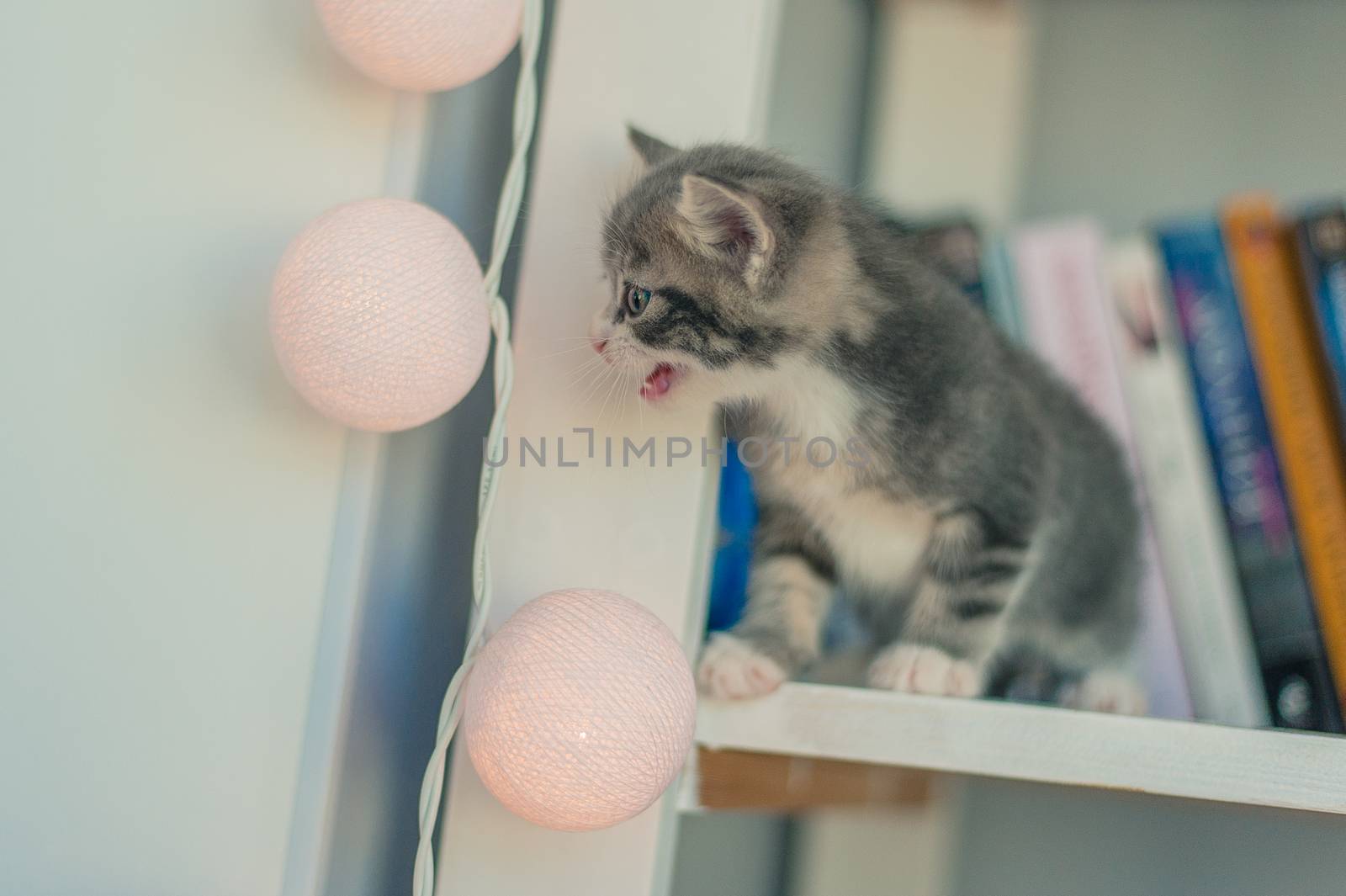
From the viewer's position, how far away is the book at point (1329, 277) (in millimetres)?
749

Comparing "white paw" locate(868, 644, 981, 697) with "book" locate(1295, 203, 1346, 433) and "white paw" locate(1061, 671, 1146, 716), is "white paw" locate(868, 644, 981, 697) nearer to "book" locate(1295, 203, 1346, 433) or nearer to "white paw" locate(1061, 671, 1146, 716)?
"white paw" locate(1061, 671, 1146, 716)

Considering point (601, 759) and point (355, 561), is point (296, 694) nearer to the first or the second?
point (355, 561)

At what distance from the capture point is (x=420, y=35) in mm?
532

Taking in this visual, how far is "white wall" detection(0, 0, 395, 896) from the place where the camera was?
1.61 ft

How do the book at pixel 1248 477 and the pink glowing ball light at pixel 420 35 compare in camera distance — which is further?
the book at pixel 1248 477

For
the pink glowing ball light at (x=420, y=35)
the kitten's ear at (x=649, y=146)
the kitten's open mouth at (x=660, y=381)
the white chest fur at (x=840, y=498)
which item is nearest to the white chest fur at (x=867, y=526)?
the white chest fur at (x=840, y=498)

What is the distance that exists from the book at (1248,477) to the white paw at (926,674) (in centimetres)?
25

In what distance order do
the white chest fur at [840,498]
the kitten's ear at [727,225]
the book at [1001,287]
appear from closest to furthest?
the kitten's ear at [727,225] → the white chest fur at [840,498] → the book at [1001,287]

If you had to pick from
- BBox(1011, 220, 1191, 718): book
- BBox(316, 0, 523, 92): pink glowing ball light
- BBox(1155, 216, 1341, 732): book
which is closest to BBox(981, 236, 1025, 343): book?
BBox(1011, 220, 1191, 718): book

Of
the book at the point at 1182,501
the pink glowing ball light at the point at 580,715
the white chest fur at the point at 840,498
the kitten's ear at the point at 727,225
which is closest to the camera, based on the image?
the pink glowing ball light at the point at 580,715

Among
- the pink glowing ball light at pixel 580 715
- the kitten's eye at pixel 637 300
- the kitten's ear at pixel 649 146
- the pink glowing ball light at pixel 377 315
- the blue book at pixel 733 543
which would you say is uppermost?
the kitten's ear at pixel 649 146

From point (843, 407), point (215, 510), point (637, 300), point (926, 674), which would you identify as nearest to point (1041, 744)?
point (926, 674)

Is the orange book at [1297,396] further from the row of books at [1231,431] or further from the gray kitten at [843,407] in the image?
the gray kitten at [843,407]

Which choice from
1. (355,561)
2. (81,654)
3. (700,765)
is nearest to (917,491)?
(700,765)
